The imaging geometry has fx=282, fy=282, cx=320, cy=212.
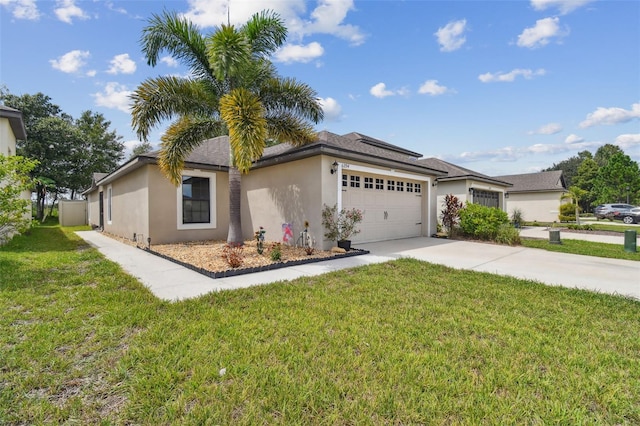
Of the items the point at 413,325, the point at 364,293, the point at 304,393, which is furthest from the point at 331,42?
the point at 304,393

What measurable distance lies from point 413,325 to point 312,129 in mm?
7302

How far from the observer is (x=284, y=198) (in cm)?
992

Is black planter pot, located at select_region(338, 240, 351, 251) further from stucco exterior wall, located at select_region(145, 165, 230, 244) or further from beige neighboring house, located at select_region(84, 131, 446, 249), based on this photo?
stucco exterior wall, located at select_region(145, 165, 230, 244)

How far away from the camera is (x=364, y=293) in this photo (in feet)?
15.7

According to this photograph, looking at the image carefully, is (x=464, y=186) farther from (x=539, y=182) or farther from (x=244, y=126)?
(x=539, y=182)

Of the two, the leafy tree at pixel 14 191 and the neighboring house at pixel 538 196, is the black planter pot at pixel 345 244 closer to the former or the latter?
the leafy tree at pixel 14 191

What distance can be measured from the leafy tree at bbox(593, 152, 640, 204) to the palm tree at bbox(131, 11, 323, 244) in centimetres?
4041

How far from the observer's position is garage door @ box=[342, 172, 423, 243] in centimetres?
1040

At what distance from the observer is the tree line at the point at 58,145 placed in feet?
81.8

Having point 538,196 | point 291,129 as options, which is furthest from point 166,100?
point 538,196

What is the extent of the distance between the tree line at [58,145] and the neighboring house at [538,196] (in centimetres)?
4114

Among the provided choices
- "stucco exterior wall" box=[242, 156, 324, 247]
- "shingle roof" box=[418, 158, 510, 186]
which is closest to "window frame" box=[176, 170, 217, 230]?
"stucco exterior wall" box=[242, 156, 324, 247]

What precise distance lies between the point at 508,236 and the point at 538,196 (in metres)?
20.8

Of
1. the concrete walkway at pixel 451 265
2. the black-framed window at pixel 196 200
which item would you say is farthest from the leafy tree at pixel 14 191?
the black-framed window at pixel 196 200
